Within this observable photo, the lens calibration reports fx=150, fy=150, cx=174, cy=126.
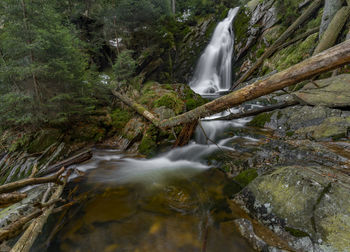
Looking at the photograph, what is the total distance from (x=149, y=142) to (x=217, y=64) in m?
12.6

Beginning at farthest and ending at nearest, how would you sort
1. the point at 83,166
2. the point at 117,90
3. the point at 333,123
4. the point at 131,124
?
the point at 117,90 → the point at 131,124 → the point at 83,166 → the point at 333,123

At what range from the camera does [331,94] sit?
201 inches

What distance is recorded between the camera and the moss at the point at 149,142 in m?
6.21

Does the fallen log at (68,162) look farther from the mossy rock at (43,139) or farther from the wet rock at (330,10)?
the wet rock at (330,10)

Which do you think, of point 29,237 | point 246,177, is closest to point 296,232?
point 246,177

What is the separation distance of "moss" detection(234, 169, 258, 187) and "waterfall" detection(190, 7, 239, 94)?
10.9 meters

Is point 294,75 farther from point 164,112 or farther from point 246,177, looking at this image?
point 164,112

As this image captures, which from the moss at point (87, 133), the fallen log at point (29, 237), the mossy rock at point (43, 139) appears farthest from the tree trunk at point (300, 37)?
the mossy rock at point (43, 139)

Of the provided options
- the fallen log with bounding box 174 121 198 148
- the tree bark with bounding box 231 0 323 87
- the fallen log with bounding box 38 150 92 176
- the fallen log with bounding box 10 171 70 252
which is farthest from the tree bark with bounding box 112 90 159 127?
the tree bark with bounding box 231 0 323 87

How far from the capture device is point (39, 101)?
19.0 feet

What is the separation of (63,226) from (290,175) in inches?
159

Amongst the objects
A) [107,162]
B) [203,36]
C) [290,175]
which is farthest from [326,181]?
[203,36]

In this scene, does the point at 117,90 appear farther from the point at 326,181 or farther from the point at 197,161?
the point at 326,181

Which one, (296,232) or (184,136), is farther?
(184,136)
